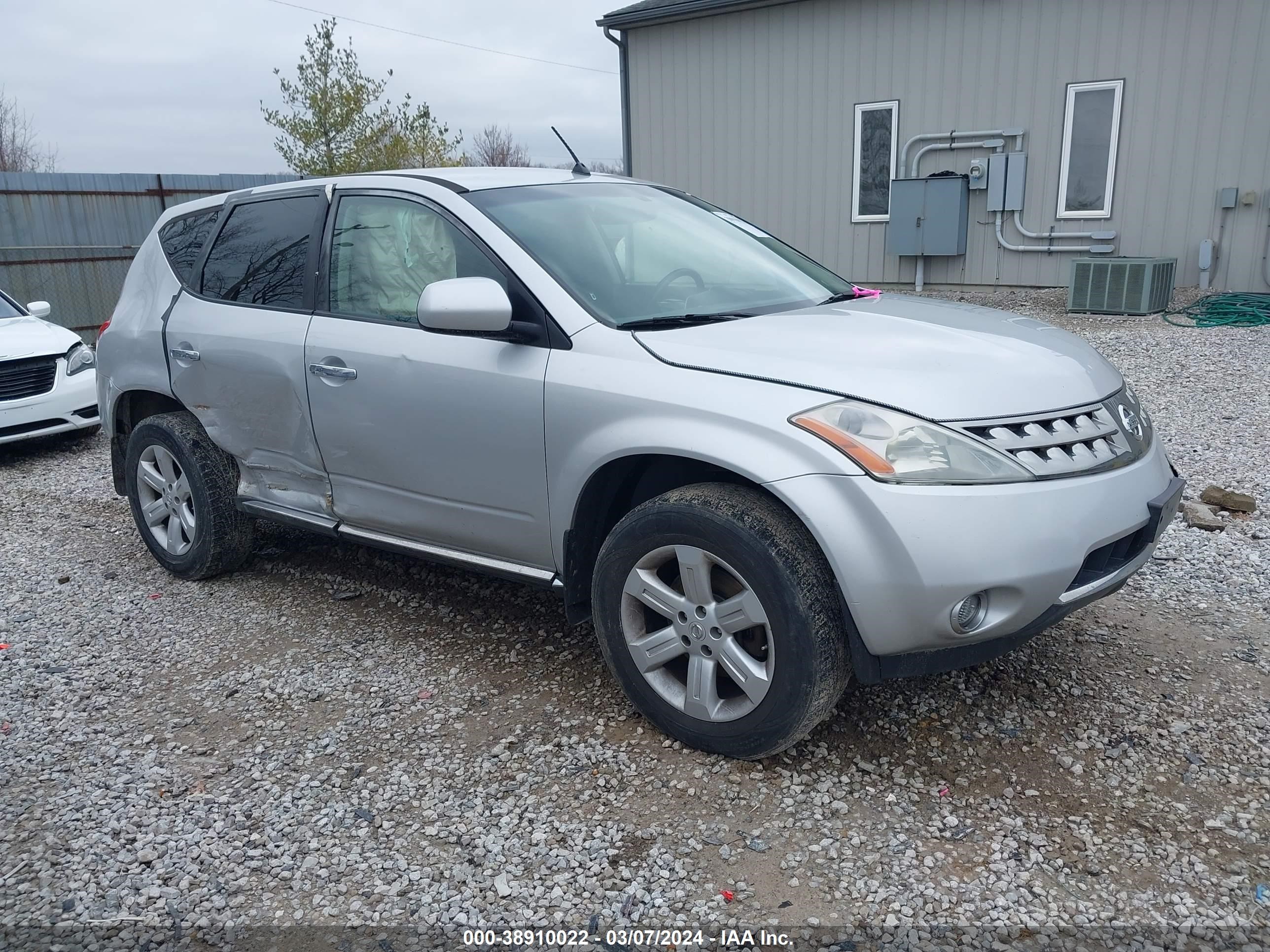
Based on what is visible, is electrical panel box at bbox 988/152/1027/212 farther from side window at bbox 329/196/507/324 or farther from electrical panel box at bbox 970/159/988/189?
side window at bbox 329/196/507/324

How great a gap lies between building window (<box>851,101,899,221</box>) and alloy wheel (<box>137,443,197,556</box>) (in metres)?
10.5

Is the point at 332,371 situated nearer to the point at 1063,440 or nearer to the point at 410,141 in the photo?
the point at 1063,440

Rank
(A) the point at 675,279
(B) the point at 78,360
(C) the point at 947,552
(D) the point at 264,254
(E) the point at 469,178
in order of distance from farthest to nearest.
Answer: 1. (B) the point at 78,360
2. (D) the point at 264,254
3. (E) the point at 469,178
4. (A) the point at 675,279
5. (C) the point at 947,552

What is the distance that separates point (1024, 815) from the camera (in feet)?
8.71

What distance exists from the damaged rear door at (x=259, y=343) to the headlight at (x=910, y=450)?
221 centimetres

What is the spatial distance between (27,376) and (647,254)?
6.08 meters

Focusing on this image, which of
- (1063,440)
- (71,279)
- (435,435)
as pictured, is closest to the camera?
(1063,440)

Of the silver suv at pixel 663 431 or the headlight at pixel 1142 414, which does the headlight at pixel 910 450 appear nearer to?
the silver suv at pixel 663 431

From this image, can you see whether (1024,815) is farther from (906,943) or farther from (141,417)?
(141,417)

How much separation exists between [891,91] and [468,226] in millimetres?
10770

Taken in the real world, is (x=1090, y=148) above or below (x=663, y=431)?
above

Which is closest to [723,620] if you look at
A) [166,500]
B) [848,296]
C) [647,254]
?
[647,254]

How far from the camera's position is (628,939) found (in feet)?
7.57

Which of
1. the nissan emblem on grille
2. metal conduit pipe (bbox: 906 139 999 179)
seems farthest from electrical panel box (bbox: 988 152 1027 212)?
the nissan emblem on grille
